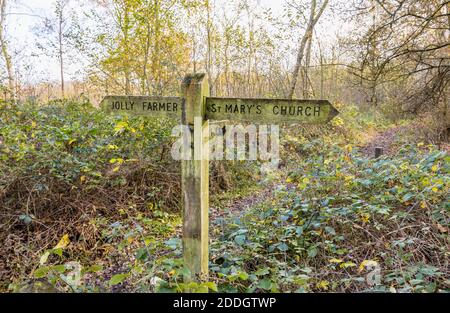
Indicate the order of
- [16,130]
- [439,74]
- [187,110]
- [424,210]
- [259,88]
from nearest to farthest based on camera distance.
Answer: [187,110]
[424,210]
[16,130]
[439,74]
[259,88]

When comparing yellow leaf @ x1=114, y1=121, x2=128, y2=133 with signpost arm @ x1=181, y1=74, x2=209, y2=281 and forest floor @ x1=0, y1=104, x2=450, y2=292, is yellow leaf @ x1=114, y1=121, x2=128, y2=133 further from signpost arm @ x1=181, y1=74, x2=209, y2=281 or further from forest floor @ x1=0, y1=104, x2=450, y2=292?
signpost arm @ x1=181, y1=74, x2=209, y2=281

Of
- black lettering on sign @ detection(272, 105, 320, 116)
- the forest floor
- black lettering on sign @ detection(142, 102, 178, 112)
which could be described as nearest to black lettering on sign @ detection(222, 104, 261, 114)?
black lettering on sign @ detection(272, 105, 320, 116)

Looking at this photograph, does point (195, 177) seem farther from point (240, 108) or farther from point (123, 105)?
point (123, 105)

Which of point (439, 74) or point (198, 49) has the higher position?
point (198, 49)

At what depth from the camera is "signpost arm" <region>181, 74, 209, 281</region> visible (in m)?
2.43

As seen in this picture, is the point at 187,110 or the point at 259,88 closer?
the point at 187,110

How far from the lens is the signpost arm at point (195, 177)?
2.43 m

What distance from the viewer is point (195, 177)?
97.5 inches

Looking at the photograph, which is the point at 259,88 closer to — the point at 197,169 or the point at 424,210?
the point at 424,210

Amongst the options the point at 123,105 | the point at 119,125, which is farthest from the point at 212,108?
the point at 119,125

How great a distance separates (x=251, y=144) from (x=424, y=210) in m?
4.61
